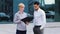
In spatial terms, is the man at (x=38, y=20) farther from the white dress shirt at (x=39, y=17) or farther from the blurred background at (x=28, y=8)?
the blurred background at (x=28, y=8)

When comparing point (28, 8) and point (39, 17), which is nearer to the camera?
point (39, 17)

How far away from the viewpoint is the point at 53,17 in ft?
62.5

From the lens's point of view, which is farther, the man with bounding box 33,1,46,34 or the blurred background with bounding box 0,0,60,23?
the blurred background with bounding box 0,0,60,23

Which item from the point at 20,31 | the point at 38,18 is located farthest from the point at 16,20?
the point at 38,18

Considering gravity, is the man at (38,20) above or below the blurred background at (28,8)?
below

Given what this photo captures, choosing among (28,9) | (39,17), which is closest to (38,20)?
(39,17)

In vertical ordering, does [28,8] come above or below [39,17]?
above

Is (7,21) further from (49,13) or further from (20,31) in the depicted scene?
(20,31)

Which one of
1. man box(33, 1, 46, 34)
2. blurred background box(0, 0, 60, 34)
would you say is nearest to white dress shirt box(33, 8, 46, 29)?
man box(33, 1, 46, 34)

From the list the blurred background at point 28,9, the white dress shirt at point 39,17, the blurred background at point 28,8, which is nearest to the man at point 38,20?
the white dress shirt at point 39,17

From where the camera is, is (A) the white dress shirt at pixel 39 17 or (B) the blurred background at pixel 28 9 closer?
(A) the white dress shirt at pixel 39 17

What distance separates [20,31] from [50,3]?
13.1m

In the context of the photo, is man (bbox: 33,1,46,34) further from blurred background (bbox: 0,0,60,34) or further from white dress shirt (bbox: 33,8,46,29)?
blurred background (bbox: 0,0,60,34)

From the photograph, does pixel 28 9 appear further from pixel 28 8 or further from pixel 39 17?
pixel 39 17
